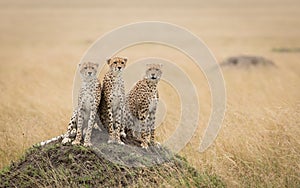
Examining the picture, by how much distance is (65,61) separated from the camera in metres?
21.6

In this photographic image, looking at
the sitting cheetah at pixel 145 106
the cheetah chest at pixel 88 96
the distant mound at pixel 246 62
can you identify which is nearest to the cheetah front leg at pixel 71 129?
the cheetah chest at pixel 88 96

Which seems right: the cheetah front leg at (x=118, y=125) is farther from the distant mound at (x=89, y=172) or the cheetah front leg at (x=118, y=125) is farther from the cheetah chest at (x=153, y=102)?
the cheetah chest at (x=153, y=102)

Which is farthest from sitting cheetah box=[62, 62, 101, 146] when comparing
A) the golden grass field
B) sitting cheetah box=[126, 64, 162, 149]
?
the golden grass field

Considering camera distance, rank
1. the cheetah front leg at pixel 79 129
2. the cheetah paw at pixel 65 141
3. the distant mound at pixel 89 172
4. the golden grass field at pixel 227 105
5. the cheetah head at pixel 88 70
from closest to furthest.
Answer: the distant mound at pixel 89 172 → the cheetah head at pixel 88 70 → the cheetah front leg at pixel 79 129 → the cheetah paw at pixel 65 141 → the golden grass field at pixel 227 105

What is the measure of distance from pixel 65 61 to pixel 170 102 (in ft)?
35.3

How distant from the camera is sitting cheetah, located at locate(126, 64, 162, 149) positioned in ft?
20.7

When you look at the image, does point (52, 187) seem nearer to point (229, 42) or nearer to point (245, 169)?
point (245, 169)

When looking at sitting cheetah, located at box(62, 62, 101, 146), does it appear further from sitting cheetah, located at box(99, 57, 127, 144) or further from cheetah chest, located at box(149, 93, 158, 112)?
cheetah chest, located at box(149, 93, 158, 112)

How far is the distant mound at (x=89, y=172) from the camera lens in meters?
5.84

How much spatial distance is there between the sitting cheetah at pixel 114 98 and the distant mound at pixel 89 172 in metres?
0.22

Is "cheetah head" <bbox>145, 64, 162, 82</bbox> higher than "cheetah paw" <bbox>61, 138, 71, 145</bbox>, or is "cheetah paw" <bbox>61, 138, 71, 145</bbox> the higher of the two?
"cheetah head" <bbox>145, 64, 162, 82</bbox>

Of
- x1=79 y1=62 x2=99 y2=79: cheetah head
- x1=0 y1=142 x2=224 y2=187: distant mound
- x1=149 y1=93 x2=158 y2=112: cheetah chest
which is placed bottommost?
x1=0 y1=142 x2=224 y2=187: distant mound

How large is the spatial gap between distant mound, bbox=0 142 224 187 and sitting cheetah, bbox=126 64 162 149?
1.35 ft

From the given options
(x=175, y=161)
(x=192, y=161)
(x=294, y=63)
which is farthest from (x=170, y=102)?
(x=294, y=63)
